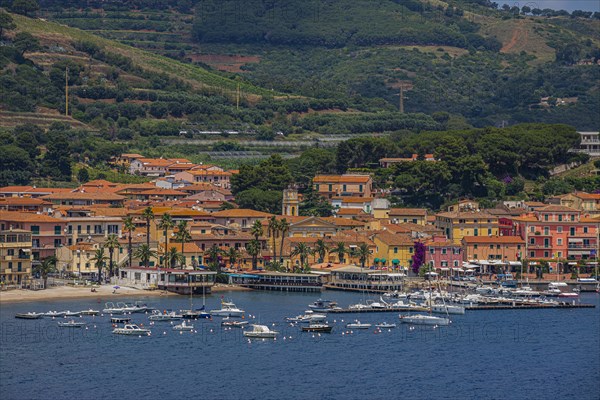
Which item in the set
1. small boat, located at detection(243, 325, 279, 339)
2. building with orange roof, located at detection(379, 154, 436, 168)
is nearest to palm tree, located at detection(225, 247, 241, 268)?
small boat, located at detection(243, 325, 279, 339)

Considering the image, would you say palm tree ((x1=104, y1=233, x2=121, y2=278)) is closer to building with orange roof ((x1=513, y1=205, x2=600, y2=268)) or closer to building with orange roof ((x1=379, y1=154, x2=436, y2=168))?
building with orange roof ((x1=513, y1=205, x2=600, y2=268))

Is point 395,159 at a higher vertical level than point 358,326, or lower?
higher

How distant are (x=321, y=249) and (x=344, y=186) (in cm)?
2259

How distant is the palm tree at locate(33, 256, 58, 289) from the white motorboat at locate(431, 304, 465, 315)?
25.5 m

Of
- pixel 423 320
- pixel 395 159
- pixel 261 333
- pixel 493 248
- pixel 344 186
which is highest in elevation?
pixel 395 159

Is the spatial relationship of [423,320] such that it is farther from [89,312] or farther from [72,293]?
[72,293]

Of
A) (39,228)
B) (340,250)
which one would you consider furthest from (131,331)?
(340,250)

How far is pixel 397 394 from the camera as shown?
73438 mm

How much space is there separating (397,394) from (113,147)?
92009 millimetres

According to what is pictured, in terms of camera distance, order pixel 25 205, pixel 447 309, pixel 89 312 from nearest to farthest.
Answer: pixel 89 312
pixel 447 309
pixel 25 205

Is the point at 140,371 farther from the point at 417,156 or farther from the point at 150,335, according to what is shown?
the point at 417,156

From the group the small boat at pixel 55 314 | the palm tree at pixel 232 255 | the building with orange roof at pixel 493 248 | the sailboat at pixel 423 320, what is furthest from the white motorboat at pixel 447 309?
the small boat at pixel 55 314

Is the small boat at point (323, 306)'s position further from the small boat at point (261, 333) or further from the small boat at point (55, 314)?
the small boat at point (55, 314)

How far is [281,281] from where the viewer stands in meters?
110
